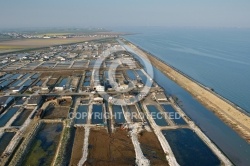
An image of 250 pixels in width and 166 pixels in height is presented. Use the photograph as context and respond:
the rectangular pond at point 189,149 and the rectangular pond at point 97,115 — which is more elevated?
the rectangular pond at point 97,115

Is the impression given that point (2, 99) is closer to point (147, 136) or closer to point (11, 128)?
point (11, 128)

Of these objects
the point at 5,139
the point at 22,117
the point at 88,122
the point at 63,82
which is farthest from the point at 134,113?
the point at 63,82

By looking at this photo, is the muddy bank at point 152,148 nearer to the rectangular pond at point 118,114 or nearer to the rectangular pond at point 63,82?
the rectangular pond at point 118,114

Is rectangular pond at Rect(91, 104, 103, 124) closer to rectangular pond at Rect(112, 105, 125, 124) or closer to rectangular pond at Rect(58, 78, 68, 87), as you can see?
rectangular pond at Rect(112, 105, 125, 124)

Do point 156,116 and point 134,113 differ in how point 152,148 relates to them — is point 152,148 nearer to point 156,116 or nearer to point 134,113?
point 156,116

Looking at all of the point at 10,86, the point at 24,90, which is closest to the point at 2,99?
the point at 24,90

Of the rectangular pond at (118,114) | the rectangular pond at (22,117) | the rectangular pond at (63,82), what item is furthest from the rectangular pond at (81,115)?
the rectangular pond at (63,82)
